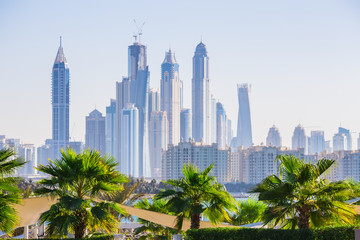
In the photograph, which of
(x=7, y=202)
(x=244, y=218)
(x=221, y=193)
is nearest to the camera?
(x=7, y=202)

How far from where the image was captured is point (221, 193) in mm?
11180

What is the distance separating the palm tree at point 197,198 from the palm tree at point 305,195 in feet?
2.41

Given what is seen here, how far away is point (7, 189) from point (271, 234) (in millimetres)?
4042

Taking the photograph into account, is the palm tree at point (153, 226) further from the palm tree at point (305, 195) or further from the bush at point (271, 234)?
the palm tree at point (305, 195)

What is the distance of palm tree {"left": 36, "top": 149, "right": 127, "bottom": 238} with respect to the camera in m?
10.4

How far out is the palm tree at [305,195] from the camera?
1045 centimetres

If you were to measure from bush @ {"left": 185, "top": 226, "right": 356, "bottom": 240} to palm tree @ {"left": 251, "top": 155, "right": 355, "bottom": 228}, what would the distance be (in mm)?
219

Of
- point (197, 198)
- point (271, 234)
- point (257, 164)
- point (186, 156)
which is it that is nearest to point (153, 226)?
point (197, 198)

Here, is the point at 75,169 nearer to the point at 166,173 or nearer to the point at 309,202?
the point at 309,202

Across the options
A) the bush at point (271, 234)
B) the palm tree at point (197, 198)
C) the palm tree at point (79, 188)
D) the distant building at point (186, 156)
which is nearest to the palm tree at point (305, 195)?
the bush at point (271, 234)

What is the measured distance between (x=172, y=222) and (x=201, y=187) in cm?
103

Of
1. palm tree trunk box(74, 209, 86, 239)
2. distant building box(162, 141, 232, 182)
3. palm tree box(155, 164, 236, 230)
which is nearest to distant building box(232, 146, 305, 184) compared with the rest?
distant building box(162, 141, 232, 182)

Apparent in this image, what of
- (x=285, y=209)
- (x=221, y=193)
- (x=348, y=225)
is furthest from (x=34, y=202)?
(x=348, y=225)

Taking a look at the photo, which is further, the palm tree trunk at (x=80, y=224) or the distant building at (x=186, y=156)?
the distant building at (x=186, y=156)
